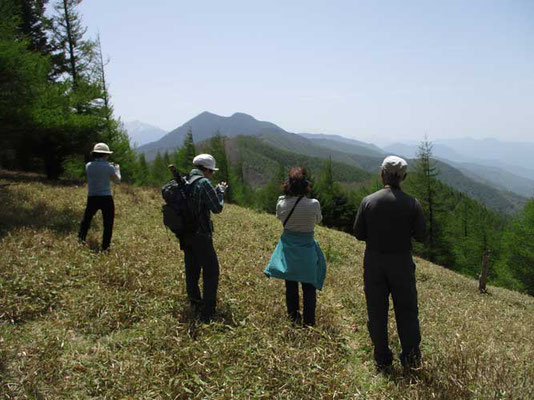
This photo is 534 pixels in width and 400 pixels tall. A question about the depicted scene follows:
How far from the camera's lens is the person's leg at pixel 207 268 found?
5199mm

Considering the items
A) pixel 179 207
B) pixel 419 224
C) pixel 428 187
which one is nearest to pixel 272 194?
pixel 428 187

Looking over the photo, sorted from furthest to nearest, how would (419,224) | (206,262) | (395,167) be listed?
1. (206,262)
2. (395,167)
3. (419,224)

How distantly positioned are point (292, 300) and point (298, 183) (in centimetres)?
198

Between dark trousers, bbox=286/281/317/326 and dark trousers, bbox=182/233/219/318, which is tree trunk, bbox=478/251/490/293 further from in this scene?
dark trousers, bbox=182/233/219/318

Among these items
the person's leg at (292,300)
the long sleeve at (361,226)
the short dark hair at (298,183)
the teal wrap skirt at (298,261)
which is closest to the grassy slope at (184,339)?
the person's leg at (292,300)

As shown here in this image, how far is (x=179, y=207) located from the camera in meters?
5.05

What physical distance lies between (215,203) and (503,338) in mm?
6496

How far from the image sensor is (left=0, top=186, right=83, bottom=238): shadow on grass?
30.1 feet

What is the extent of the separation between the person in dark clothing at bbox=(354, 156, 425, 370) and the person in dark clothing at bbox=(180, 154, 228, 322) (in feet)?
7.22

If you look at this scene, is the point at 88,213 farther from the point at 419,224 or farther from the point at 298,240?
the point at 419,224

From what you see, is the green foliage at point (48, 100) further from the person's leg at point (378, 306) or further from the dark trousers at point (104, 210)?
the person's leg at point (378, 306)

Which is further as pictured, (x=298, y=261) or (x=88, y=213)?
(x=88, y=213)

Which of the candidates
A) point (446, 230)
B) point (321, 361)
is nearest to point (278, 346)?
point (321, 361)

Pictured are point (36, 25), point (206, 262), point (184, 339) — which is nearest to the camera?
point (184, 339)
